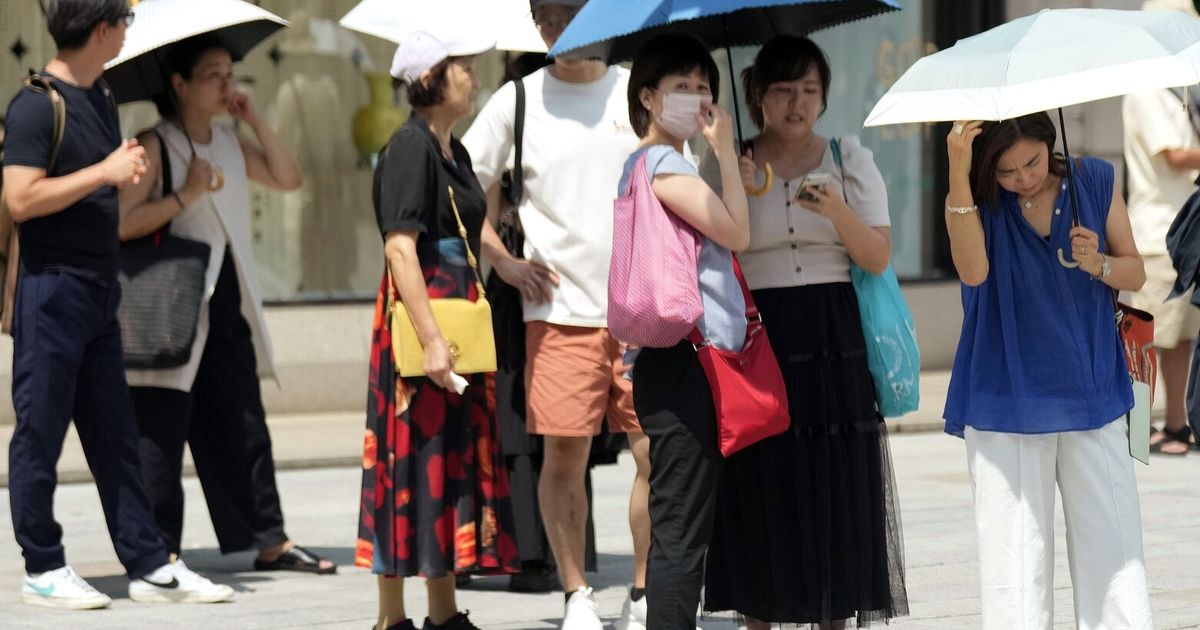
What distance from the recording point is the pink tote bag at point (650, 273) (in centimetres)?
522

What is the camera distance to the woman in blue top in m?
5.15

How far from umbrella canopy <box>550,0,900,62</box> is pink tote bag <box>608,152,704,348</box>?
37 cm

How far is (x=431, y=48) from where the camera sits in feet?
20.2

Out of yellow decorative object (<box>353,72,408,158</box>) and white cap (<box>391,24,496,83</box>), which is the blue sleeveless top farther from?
yellow decorative object (<box>353,72,408,158</box>)

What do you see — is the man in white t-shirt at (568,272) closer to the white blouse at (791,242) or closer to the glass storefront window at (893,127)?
the white blouse at (791,242)

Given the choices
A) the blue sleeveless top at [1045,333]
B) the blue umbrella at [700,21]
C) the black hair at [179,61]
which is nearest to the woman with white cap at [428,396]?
the blue umbrella at [700,21]

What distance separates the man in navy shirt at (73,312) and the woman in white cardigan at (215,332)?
42 cm

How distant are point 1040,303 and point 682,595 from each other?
3.94 ft

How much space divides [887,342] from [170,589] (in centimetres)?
291

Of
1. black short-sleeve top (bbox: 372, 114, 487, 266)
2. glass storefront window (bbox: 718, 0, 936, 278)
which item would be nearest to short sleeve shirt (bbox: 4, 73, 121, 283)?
black short-sleeve top (bbox: 372, 114, 487, 266)

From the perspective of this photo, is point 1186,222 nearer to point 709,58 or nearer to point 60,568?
point 709,58

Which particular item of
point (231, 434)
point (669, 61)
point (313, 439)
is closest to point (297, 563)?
point (231, 434)

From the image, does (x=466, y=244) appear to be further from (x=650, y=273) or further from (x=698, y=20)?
(x=650, y=273)

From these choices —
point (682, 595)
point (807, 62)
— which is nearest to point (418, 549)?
point (682, 595)
